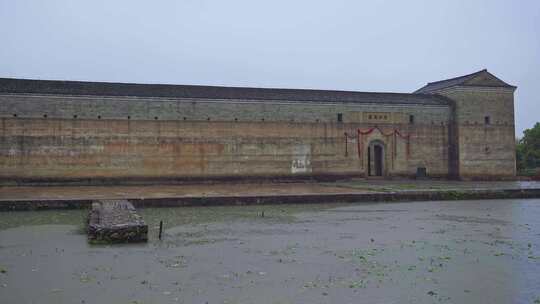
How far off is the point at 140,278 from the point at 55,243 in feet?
10.8

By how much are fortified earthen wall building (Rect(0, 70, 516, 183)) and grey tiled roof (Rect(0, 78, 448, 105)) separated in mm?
56

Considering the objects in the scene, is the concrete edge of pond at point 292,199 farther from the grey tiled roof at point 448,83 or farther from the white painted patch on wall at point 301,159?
the grey tiled roof at point 448,83

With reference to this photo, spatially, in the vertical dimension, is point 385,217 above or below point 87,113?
below

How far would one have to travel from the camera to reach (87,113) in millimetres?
24109

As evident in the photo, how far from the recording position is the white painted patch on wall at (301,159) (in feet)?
88.7

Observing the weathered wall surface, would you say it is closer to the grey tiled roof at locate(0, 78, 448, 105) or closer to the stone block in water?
the grey tiled roof at locate(0, 78, 448, 105)

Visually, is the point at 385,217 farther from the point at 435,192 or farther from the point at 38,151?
the point at 38,151

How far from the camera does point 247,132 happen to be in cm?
2650

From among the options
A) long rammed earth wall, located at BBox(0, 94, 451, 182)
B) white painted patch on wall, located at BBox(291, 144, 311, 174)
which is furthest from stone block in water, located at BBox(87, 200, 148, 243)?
white painted patch on wall, located at BBox(291, 144, 311, 174)

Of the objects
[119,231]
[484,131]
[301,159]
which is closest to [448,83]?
[484,131]

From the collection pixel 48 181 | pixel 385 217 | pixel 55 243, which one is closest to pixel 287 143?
pixel 48 181

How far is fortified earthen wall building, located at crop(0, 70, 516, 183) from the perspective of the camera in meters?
23.5

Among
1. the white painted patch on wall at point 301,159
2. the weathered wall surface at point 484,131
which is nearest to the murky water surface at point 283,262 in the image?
the white painted patch on wall at point 301,159

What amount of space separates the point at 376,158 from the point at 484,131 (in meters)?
6.11
